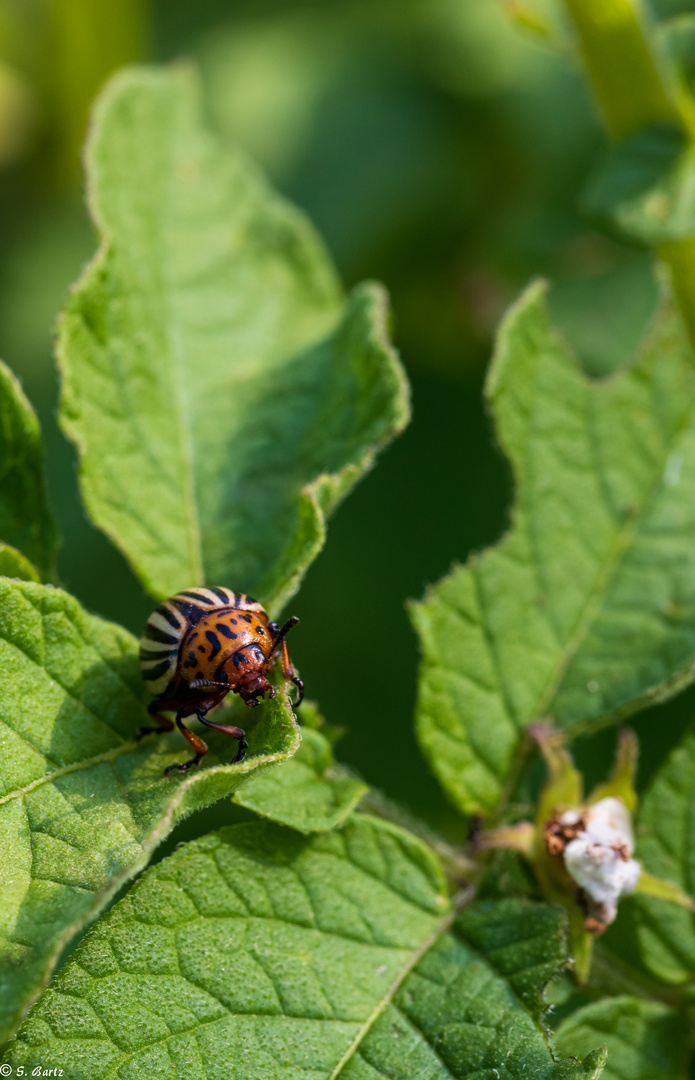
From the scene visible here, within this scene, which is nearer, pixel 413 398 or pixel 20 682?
pixel 20 682

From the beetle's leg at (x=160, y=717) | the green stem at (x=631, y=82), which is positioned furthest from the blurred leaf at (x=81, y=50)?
the beetle's leg at (x=160, y=717)

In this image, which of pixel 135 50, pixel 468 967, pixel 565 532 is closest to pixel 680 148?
pixel 565 532

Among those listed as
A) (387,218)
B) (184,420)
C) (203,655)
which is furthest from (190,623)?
(387,218)

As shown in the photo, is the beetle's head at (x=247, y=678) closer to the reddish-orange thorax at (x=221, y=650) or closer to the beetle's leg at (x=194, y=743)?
the reddish-orange thorax at (x=221, y=650)

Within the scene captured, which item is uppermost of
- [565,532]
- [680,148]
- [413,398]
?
[680,148]

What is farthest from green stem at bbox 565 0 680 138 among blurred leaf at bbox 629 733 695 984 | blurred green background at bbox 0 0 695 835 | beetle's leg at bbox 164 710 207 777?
beetle's leg at bbox 164 710 207 777

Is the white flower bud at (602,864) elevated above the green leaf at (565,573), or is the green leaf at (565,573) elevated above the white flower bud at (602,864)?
the green leaf at (565,573)

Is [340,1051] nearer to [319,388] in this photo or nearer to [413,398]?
[319,388]
